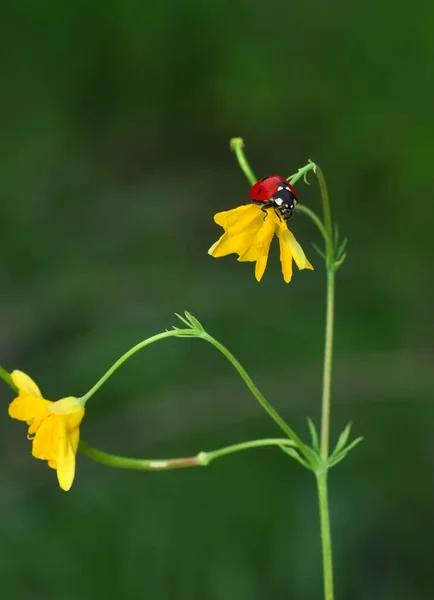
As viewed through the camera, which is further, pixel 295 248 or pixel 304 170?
pixel 295 248

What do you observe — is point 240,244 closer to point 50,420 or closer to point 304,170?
point 304,170

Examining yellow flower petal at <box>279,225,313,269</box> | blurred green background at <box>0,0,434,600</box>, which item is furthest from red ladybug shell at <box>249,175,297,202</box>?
blurred green background at <box>0,0,434,600</box>

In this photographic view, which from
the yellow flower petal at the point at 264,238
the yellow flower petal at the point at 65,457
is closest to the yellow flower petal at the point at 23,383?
the yellow flower petal at the point at 65,457

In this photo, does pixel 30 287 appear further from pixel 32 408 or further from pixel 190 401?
pixel 32 408

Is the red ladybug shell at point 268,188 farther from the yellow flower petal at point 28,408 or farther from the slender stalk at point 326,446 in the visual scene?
the yellow flower petal at point 28,408

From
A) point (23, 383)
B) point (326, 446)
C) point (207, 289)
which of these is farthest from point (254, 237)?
point (207, 289)

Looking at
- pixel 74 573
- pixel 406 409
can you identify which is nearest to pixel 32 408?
pixel 74 573
